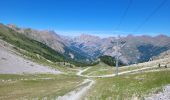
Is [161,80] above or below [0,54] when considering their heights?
below

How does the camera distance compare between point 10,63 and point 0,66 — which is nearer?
point 0,66

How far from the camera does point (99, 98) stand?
42.8 meters

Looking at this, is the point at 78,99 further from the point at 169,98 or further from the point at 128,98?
the point at 169,98

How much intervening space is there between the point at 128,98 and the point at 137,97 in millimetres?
1518

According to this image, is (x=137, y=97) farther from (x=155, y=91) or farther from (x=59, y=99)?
(x=59, y=99)

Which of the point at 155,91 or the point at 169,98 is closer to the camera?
the point at 169,98

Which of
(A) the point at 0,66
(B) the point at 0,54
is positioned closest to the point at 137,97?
(A) the point at 0,66

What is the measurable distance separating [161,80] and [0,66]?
108204 millimetres

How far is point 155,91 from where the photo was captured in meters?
35.2

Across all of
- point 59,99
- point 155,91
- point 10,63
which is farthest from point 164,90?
point 10,63

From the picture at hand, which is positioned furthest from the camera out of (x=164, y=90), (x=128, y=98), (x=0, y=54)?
(x=0, y=54)

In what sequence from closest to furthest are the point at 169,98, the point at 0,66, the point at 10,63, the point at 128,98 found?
the point at 169,98, the point at 128,98, the point at 0,66, the point at 10,63

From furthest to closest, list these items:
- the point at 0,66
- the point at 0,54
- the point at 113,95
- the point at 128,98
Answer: the point at 0,54 < the point at 0,66 < the point at 113,95 < the point at 128,98

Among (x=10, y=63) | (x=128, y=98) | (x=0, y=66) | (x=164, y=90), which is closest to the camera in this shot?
(x=164, y=90)
